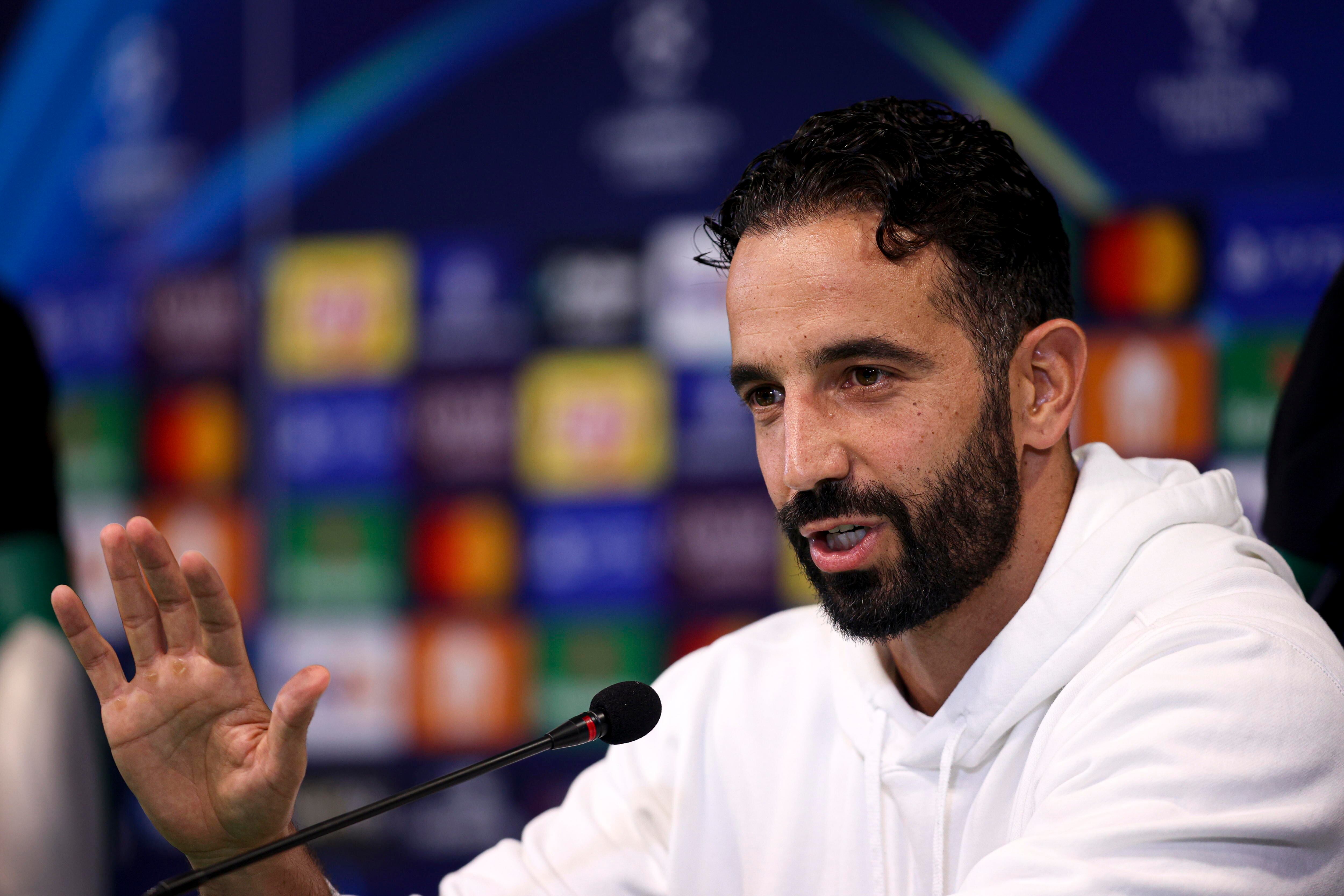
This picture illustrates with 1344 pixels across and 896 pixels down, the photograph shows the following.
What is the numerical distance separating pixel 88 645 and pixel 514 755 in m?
0.50

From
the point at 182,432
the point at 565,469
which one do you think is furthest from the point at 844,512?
the point at 182,432

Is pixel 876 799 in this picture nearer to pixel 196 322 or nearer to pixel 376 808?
pixel 376 808

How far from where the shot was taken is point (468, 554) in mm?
2955

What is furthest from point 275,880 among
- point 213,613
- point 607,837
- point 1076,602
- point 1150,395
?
point 1150,395

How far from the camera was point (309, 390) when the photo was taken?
122 inches

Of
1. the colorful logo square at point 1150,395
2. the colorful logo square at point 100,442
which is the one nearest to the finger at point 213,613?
the colorful logo square at point 1150,395

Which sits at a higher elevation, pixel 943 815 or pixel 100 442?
pixel 100 442

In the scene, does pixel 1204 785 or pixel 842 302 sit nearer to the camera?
pixel 1204 785

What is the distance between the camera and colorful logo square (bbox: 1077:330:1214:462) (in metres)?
2.51

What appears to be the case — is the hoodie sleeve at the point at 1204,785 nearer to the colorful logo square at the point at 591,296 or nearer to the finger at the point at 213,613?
the finger at the point at 213,613

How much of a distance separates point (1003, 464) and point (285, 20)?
2594 mm

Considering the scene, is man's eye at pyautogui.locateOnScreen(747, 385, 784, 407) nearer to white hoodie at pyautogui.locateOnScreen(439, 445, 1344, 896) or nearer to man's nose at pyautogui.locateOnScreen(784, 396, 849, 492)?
man's nose at pyautogui.locateOnScreen(784, 396, 849, 492)

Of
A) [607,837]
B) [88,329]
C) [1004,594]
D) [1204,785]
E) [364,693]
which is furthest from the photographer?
[88,329]

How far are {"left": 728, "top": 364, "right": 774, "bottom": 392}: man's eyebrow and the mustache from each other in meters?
0.14
